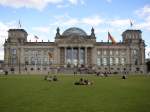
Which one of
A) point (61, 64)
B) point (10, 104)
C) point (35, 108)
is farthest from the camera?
point (61, 64)

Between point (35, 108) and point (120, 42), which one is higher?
point (120, 42)

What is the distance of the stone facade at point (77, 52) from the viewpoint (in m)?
158

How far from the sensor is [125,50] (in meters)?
163

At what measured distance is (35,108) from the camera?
17672 mm

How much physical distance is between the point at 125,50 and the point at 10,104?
146776 mm

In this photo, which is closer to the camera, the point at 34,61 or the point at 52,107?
the point at 52,107

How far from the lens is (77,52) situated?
526 feet

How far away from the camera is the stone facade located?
6225 inches

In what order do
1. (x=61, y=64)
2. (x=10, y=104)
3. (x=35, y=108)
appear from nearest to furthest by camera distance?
(x=35, y=108) < (x=10, y=104) < (x=61, y=64)

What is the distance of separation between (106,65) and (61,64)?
23952 millimetres

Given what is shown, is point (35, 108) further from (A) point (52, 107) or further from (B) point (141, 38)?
(B) point (141, 38)

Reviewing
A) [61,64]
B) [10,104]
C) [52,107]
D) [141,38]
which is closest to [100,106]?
[52,107]

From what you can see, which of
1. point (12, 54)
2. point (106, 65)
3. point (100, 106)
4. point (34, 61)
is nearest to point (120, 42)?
point (106, 65)

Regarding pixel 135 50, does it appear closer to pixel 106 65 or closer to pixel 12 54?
pixel 106 65
